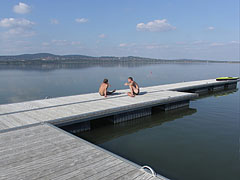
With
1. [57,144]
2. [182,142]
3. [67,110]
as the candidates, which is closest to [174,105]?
[182,142]

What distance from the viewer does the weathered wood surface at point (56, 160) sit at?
375cm

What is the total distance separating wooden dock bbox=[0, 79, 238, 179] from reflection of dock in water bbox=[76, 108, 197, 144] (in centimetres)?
35

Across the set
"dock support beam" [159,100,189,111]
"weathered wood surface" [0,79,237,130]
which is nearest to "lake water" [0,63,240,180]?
"dock support beam" [159,100,189,111]

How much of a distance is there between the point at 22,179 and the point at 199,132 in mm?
6994

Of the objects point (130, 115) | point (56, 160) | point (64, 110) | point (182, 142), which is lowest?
point (182, 142)

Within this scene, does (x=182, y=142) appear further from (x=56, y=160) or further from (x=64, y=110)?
(x=56, y=160)

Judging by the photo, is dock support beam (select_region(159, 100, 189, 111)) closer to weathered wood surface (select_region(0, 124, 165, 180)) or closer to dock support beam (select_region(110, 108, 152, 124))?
dock support beam (select_region(110, 108, 152, 124))

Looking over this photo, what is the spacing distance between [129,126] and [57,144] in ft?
15.2

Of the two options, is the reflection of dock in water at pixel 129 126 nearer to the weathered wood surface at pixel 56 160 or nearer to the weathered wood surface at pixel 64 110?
the weathered wood surface at pixel 64 110

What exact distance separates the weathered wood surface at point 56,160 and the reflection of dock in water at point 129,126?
2.49 metres

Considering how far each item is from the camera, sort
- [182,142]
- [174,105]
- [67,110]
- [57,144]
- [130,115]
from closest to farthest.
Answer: [57,144] → [182,142] → [67,110] → [130,115] → [174,105]

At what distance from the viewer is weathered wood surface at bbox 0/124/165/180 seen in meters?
3.75

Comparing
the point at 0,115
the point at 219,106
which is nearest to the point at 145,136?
the point at 0,115

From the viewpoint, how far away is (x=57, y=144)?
5156 mm
